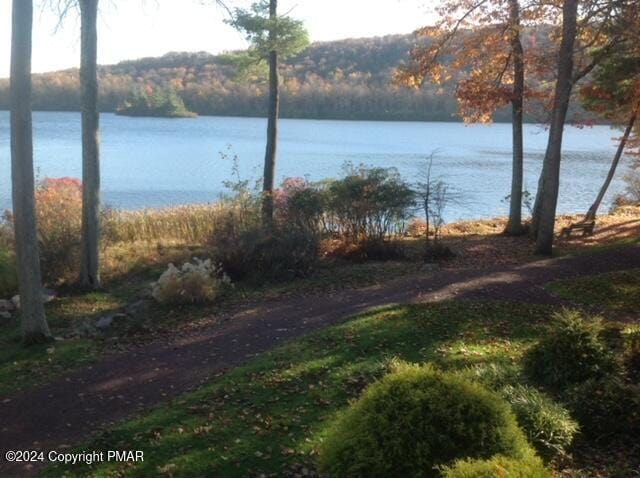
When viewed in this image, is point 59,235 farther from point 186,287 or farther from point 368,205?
point 368,205

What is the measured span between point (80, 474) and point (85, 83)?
8091mm

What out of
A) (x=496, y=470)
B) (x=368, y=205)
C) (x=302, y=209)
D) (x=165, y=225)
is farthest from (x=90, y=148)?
(x=496, y=470)

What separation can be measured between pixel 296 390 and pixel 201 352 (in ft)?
7.21

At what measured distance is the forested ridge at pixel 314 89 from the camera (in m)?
64.8

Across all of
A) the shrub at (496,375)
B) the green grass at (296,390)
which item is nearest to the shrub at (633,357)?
the shrub at (496,375)

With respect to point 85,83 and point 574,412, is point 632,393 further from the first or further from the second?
point 85,83

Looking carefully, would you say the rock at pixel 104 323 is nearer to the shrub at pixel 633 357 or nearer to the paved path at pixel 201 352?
the paved path at pixel 201 352

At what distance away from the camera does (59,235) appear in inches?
495

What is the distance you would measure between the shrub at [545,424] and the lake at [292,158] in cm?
1221

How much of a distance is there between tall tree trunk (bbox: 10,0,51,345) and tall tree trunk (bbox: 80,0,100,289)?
3.01m

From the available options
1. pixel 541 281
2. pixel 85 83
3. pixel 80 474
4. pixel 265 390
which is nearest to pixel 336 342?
pixel 265 390

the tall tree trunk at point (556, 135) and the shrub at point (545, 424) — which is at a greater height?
the tall tree trunk at point (556, 135)

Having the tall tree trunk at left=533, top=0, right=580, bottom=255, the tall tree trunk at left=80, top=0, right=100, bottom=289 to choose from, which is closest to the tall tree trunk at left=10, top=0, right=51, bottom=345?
the tall tree trunk at left=80, top=0, right=100, bottom=289

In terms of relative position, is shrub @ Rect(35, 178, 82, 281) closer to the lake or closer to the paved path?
the paved path
